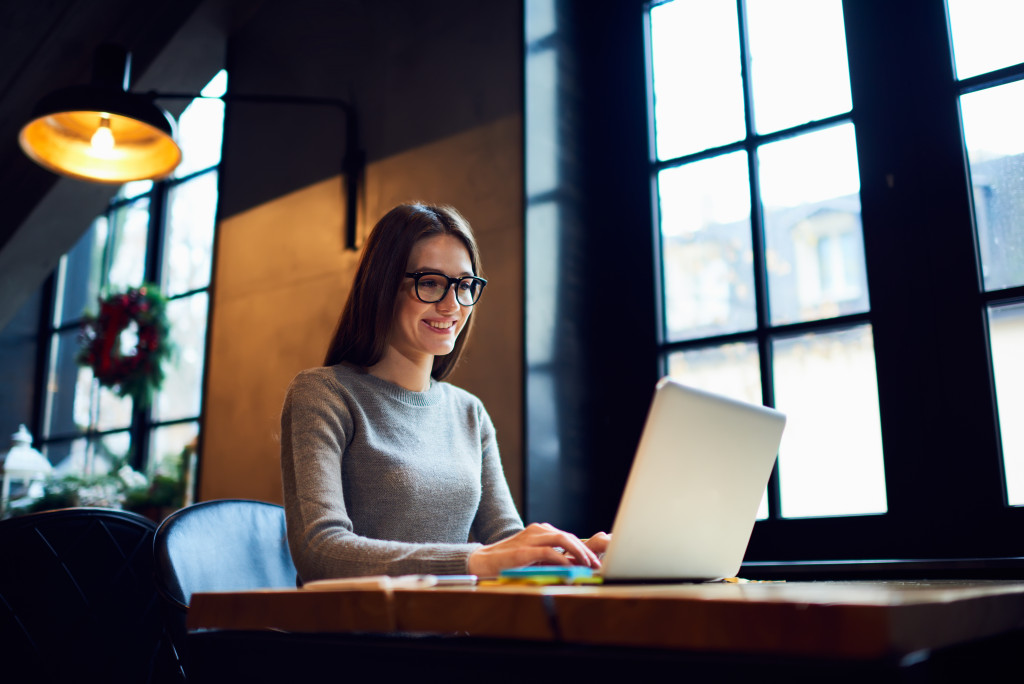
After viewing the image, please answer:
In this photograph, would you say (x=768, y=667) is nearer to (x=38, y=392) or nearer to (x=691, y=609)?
(x=691, y=609)

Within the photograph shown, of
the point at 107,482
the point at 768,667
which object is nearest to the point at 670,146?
the point at 768,667

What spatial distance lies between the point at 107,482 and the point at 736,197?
2590mm

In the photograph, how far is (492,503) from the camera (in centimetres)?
177

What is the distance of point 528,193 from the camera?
240cm

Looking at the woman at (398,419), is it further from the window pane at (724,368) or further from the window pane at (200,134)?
the window pane at (200,134)

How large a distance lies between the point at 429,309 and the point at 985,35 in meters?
1.40

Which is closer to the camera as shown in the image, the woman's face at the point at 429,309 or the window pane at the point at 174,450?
the woman's face at the point at 429,309

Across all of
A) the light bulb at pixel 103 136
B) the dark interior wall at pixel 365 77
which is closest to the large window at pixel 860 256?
the dark interior wall at pixel 365 77

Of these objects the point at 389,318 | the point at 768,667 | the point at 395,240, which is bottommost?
the point at 768,667

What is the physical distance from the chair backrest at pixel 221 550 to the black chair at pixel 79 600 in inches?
5.8

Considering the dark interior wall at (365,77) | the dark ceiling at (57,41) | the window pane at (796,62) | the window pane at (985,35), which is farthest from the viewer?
the dark ceiling at (57,41)

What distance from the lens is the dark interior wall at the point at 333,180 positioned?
2432 millimetres

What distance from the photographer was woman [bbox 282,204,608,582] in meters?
1.38

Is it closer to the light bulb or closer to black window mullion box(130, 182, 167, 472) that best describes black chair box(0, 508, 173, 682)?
the light bulb
